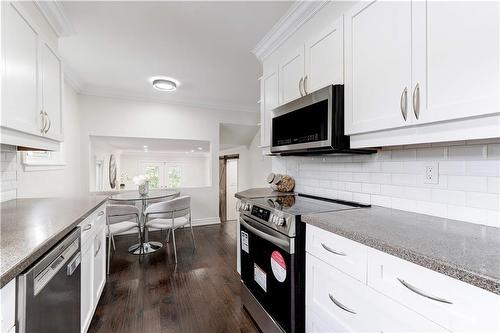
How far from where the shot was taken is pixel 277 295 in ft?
4.67

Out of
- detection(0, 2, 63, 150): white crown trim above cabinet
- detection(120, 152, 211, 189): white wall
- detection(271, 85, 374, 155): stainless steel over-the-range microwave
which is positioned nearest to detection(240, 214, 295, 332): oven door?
detection(271, 85, 374, 155): stainless steel over-the-range microwave

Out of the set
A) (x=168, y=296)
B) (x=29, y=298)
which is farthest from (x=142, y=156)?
(x=29, y=298)

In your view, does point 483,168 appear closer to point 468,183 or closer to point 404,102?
point 468,183

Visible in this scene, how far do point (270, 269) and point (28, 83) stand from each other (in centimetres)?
196

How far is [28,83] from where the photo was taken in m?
1.47

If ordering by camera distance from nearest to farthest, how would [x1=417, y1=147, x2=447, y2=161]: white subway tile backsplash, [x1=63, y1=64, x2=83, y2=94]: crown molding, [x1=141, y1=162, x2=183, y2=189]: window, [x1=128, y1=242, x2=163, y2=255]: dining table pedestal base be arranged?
[x1=417, y1=147, x2=447, y2=161]: white subway tile backsplash < [x1=63, y1=64, x2=83, y2=94]: crown molding < [x1=128, y1=242, x2=163, y2=255]: dining table pedestal base < [x1=141, y1=162, x2=183, y2=189]: window

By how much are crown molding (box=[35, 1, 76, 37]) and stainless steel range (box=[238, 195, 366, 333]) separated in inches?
81.1

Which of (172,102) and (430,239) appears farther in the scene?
(172,102)

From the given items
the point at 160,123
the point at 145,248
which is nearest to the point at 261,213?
the point at 145,248

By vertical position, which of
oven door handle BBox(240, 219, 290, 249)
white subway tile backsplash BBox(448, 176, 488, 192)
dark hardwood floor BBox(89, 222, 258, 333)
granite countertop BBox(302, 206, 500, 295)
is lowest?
dark hardwood floor BBox(89, 222, 258, 333)

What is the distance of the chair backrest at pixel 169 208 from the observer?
281 cm

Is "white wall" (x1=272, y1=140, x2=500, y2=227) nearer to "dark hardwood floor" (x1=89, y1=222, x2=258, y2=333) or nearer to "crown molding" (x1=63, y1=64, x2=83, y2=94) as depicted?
"dark hardwood floor" (x1=89, y1=222, x2=258, y2=333)

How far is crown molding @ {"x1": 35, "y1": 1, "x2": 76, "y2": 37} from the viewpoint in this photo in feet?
5.52

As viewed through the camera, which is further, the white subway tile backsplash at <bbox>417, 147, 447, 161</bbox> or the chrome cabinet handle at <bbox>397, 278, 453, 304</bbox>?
the white subway tile backsplash at <bbox>417, 147, 447, 161</bbox>
